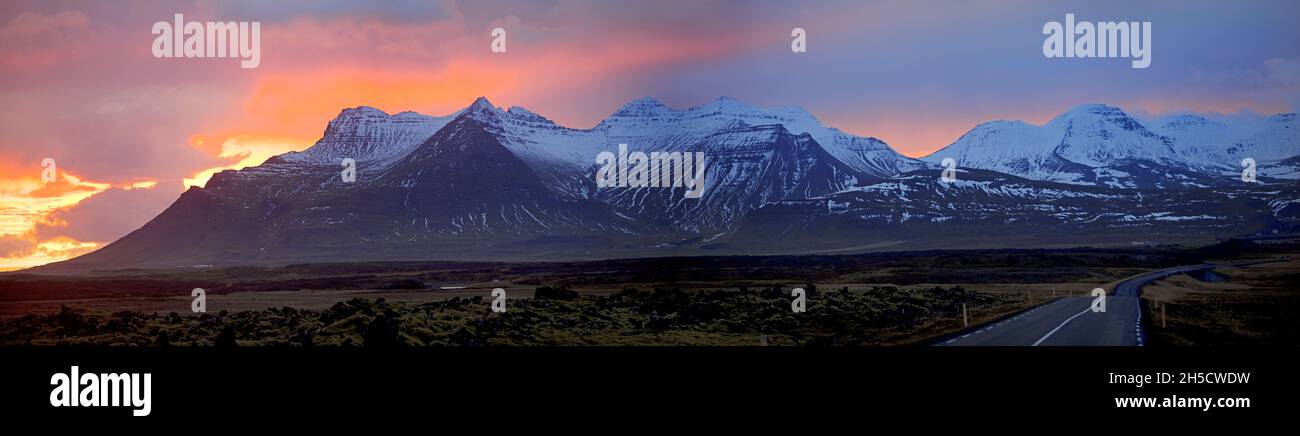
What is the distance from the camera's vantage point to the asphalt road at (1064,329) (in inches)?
1526

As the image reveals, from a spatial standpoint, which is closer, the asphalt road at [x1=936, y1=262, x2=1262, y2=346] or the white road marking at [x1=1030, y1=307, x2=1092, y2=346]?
the asphalt road at [x1=936, y1=262, x2=1262, y2=346]

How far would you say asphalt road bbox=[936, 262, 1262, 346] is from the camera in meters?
38.8

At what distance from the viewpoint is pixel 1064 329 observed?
45656 mm

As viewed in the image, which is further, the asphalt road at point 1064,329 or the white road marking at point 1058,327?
the white road marking at point 1058,327

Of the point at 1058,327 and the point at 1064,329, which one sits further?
the point at 1058,327
